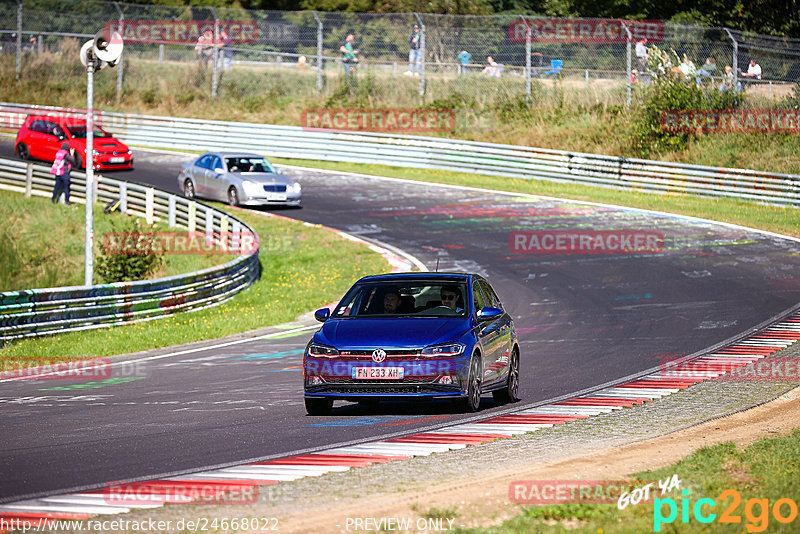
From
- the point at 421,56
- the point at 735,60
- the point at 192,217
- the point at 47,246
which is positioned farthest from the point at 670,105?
the point at 47,246

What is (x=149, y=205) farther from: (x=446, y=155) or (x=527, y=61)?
(x=527, y=61)

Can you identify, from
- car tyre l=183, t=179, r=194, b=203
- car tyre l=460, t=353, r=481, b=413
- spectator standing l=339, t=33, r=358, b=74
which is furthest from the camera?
spectator standing l=339, t=33, r=358, b=74

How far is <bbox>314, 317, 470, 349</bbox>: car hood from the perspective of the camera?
10969 mm

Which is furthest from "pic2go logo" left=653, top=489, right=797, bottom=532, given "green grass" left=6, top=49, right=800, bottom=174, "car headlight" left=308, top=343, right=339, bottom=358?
"green grass" left=6, top=49, right=800, bottom=174

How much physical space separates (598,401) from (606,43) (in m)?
28.1

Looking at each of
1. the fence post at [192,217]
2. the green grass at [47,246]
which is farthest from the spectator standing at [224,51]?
the fence post at [192,217]

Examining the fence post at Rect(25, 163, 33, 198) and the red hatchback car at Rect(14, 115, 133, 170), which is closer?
the fence post at Rect(25, 163, 33, 198)

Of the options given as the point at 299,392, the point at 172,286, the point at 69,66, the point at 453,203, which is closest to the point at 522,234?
the point at 453,203

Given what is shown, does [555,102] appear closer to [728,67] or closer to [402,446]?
[728,67]

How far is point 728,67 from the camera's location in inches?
1469

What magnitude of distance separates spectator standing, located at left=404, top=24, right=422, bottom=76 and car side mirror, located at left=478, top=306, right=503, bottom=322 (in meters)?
30.1

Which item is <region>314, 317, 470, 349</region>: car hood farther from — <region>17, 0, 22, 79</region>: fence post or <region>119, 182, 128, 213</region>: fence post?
<region>17, 0, 22, 79</region>: fence post

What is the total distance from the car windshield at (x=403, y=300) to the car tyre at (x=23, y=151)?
29.3 metres

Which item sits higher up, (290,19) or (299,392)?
(290,19)
